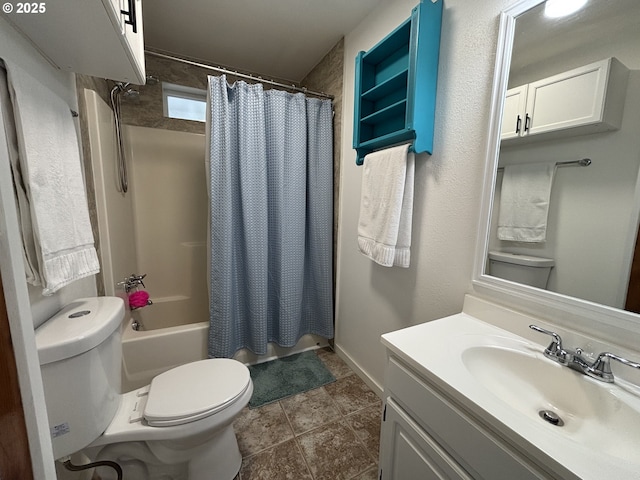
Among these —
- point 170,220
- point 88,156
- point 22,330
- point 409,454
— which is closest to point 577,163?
point 409,454

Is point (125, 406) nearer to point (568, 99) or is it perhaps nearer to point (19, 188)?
point (19, 188)

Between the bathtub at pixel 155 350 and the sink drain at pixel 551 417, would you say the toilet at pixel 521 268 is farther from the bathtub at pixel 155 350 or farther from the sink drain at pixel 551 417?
the bathtub at pixel 155 350

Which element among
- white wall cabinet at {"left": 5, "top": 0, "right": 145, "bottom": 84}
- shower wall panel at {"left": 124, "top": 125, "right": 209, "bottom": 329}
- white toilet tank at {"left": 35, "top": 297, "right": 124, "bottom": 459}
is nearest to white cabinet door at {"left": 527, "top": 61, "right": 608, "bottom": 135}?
white wall cabinet at {"left": 5, "top": 0, "right": 145, "bottom": 84}

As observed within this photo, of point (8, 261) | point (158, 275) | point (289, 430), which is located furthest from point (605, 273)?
point (158, 275)

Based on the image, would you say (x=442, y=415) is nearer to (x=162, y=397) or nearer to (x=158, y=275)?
(x=162, y=397)

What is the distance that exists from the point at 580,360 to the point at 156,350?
194cm

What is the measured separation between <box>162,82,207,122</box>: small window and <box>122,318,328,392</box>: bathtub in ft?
5.68

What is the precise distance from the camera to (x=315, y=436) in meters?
1.31

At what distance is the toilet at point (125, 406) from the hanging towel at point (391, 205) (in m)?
0.91

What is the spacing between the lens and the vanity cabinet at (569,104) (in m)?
0.71

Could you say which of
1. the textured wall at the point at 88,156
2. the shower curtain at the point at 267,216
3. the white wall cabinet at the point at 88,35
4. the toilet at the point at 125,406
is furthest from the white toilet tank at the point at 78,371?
the white wall cabinet at the point at 88,35

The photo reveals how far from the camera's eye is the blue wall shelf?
1081mm

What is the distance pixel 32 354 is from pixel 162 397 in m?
0.74

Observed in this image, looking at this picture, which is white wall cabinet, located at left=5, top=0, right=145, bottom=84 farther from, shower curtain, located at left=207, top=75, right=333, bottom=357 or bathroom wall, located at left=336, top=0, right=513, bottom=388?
bathroom wall, located at left=336, top=0, right=513, bottom=388
